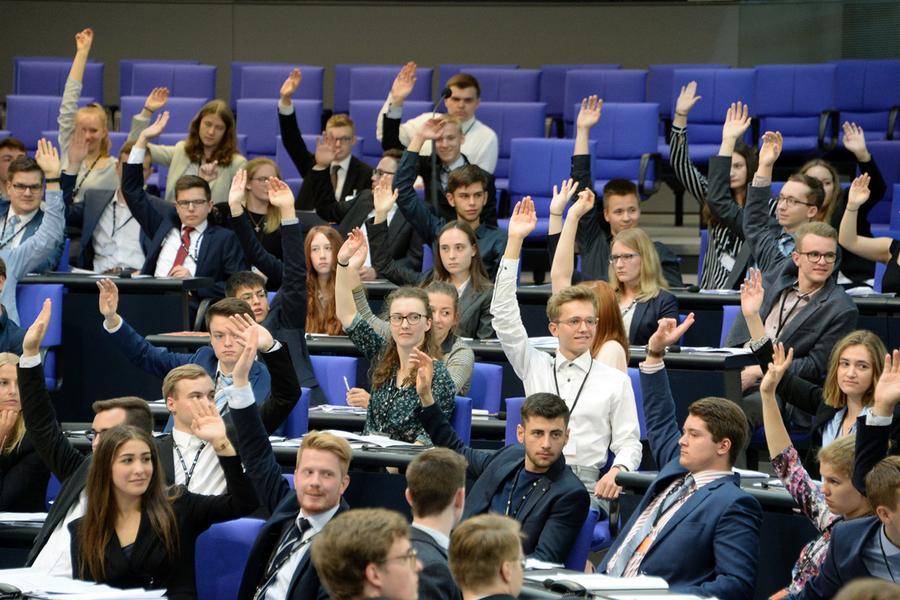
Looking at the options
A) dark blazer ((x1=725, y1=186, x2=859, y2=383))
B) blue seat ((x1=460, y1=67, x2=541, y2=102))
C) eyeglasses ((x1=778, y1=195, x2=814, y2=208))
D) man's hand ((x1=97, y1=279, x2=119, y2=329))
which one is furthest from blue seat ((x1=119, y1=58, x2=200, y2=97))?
dark blazer ((x1=725, y1=186, x2=859, y2=383))

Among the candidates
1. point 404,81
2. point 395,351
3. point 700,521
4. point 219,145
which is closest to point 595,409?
point 395,351

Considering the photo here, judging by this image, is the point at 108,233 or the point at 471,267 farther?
the point at 108,233

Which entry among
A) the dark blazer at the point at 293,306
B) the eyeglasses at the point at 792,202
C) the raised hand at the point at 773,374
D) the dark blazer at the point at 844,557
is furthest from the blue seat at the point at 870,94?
the dark blazer at the point at 844,557

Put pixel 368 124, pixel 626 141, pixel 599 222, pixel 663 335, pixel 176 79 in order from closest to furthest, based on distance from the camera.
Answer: pixel 663 335 < pixel 599 222 < pixel 626 141 < pixel 368 124 < pixel 176 79

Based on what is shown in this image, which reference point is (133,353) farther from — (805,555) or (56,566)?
(805,555)

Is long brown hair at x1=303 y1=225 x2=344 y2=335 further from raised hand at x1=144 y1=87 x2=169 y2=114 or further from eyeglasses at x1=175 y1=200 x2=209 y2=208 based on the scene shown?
raised hand at x1=144 y1=87 x2=169 y2=114

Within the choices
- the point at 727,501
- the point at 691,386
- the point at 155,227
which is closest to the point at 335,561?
the point at 727,501

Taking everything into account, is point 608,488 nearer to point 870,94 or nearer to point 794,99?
point 794,99

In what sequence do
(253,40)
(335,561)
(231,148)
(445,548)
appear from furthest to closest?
(253,40), (231,148), (445,548), (335,561)

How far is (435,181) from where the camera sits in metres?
6.95

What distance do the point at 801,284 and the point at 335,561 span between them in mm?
3096

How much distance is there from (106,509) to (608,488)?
1501mm

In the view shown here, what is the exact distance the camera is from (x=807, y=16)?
10688mm

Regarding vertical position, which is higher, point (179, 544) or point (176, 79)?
point (176, 79)
